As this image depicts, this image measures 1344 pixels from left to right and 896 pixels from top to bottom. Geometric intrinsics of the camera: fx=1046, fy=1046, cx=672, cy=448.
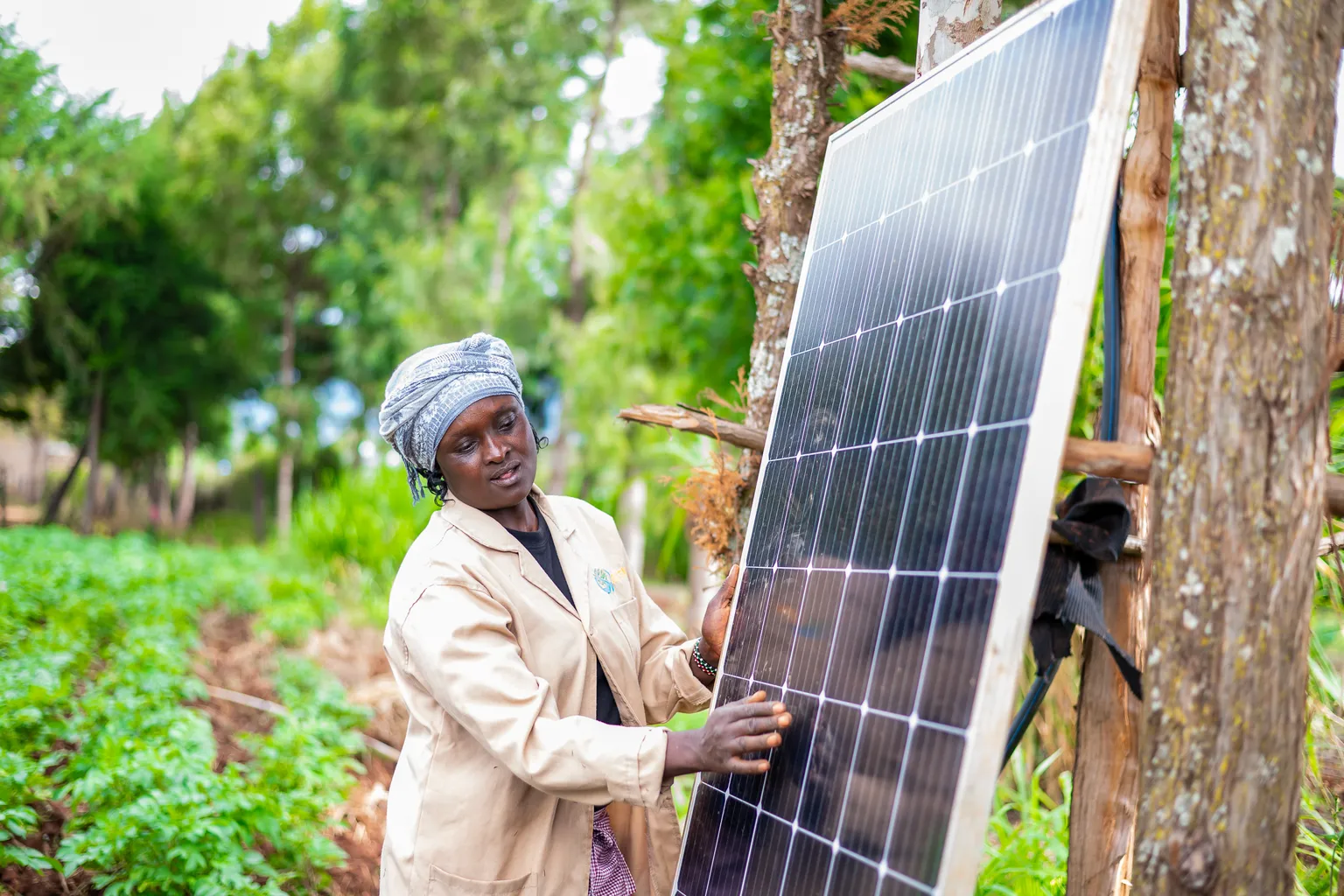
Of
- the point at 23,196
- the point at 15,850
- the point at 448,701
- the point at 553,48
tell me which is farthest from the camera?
the point at 553,48

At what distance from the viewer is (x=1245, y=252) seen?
1900 millimetres

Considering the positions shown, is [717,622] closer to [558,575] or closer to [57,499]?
[558,575]

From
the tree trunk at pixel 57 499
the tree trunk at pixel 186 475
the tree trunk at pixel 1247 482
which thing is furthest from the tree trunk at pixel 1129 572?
the tree trunk at pixel 186 475

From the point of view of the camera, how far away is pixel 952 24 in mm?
3037

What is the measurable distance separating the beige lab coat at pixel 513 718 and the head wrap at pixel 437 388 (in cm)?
22

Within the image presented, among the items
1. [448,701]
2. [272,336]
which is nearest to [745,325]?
[448,701]

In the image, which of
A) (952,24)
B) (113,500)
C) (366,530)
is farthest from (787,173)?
(113,500)

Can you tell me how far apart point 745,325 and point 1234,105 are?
5.48 m

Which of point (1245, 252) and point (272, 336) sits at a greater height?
point (272, 336)

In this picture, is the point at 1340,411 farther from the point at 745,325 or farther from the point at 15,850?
the point at 15,850

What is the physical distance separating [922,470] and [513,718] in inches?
42.4

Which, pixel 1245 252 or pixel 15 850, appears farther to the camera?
pixel 15 850

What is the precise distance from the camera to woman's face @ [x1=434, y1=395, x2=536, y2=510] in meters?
2.81

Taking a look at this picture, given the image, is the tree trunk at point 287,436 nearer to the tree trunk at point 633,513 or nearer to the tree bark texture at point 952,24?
the tree trunk at point 633,513
